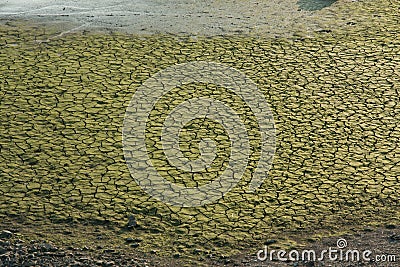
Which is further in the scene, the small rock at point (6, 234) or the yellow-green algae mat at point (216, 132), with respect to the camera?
the yellow-green algae mat at point (216, 132)

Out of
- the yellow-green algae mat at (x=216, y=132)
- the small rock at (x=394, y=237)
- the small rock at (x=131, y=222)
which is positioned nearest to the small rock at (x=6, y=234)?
the yellow-green algae mat at (x=216, y=132)

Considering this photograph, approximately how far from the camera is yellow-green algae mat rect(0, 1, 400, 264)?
2971 millimetres

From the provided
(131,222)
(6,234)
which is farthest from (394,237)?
(6,234)

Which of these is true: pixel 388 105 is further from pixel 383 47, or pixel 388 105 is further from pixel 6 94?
pixel 6 94

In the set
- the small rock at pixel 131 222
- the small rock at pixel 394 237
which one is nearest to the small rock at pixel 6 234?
the small rock at pixel 131 222

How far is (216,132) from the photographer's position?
3568mm

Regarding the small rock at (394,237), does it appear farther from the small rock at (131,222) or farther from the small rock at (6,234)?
the small rock at (6,234)

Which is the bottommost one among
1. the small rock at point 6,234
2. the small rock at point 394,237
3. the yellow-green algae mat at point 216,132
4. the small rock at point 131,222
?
the small rock at point 6,234

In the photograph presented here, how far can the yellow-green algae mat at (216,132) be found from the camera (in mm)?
2971

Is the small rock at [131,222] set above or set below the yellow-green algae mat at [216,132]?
below

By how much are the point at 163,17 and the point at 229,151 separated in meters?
1.76

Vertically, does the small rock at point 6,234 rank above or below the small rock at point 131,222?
below

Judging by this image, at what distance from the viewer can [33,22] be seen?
4.80m

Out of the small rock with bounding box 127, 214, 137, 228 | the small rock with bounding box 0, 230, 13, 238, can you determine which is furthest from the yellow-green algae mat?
the small rock with bounding box 0, 230, 13, 238
